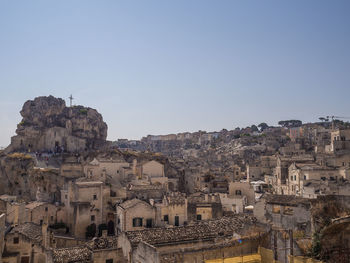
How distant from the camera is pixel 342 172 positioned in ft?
154

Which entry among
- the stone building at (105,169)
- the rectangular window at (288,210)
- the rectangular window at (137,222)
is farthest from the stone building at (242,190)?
the rectangular window at (288,210)

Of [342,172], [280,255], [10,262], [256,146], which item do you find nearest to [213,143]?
[256,146]

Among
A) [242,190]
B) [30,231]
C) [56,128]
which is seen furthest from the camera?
[56,128]

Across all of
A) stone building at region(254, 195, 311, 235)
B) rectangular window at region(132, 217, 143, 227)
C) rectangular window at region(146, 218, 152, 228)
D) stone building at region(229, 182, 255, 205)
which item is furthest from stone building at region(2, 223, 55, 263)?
stone building at region(229, 182, 255, 205)

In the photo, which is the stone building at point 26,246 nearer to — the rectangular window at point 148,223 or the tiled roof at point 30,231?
the tiled roof at point 30,231

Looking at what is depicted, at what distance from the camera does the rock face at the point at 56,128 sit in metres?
71.9

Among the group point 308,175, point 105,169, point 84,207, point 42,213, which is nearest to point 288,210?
point 308,175

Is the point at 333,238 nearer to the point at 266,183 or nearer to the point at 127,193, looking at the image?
the point at 127,193

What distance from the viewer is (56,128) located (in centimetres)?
7338

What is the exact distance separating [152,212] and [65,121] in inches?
1861

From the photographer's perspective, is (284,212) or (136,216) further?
(136,216)

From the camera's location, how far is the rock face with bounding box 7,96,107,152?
71.9 m

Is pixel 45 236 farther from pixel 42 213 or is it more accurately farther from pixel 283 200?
pixel 283 200

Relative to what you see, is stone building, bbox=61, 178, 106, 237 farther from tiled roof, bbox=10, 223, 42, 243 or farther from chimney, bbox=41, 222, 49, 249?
chimney, bbox=41, 222, 49, 249
